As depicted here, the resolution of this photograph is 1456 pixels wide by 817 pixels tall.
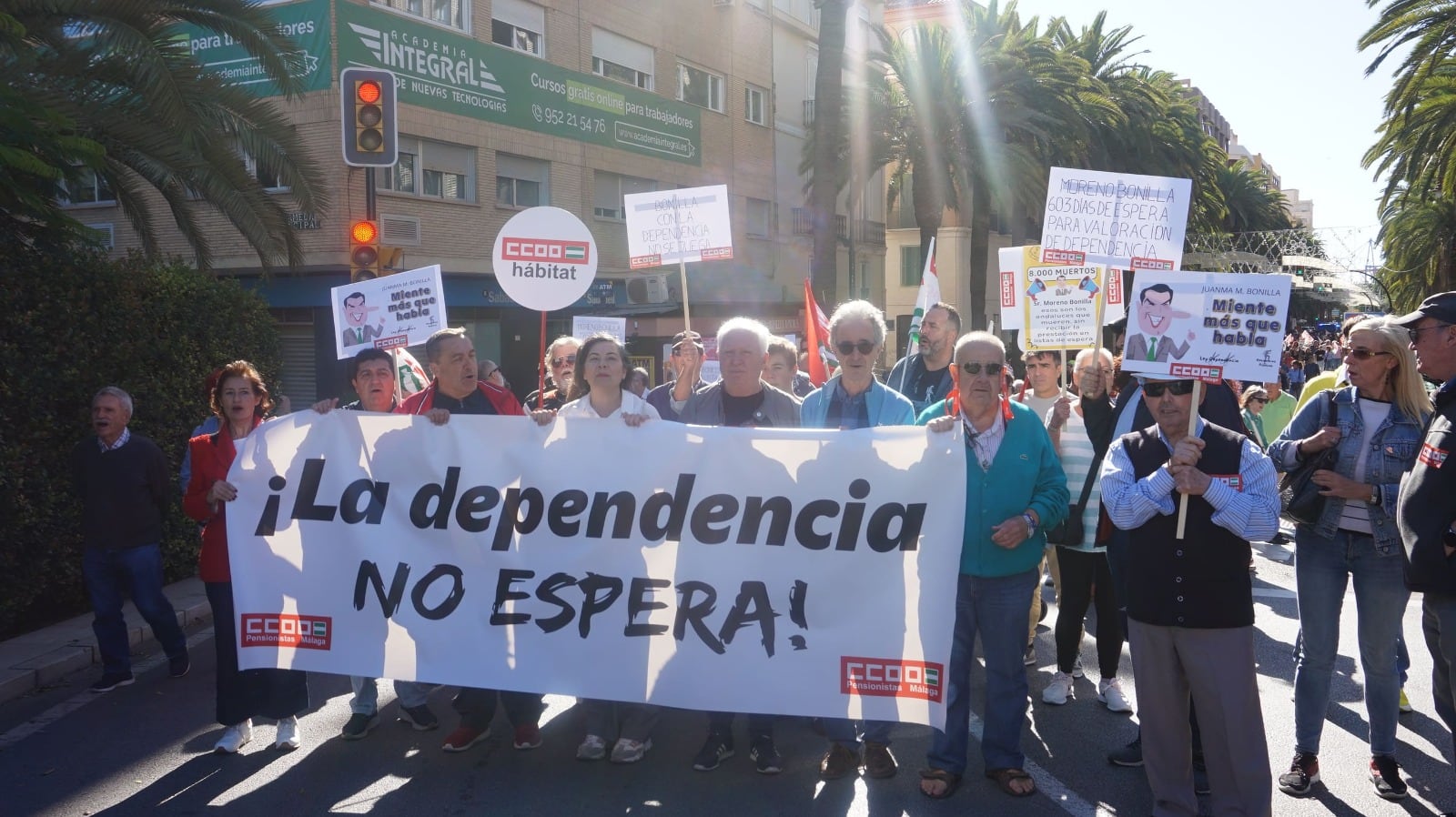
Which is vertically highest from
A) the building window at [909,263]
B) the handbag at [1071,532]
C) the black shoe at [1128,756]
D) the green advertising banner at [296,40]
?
the green advertising banner at [296,40]

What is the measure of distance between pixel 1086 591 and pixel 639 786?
2.50m

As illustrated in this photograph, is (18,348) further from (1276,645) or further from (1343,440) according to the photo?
(1276,645)

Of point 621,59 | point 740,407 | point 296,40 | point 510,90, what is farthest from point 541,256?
point 621,59

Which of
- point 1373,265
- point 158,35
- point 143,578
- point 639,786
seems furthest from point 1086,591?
point 1373,265

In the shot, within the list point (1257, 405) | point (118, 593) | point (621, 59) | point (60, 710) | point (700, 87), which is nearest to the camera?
point (60, 710)

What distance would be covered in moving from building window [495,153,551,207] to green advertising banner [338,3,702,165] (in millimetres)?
740

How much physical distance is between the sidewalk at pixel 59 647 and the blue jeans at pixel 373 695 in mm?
1910

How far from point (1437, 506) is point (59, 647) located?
24.6 feet

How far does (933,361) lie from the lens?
6.93 meters

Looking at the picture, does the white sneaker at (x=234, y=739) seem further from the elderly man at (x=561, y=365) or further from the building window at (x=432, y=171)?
the building window at (x=432, y=171)

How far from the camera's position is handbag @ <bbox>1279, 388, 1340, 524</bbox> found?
470 cm

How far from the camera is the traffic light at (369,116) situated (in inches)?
368

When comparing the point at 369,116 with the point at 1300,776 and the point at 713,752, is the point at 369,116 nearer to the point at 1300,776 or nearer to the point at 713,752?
the point at 713,752

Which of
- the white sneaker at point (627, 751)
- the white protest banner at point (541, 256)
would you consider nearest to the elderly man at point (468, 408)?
the white sneaker at point (627, 751)
